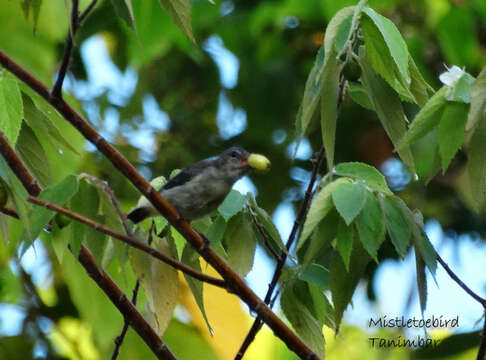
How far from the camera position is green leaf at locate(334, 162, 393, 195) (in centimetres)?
178

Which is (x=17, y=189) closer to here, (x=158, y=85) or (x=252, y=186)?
(x=252, y=186)

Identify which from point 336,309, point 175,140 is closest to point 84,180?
point 336,309

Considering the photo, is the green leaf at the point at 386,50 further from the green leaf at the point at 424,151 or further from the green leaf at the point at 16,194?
the green leaf at the point at 424,151

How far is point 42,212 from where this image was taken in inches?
64.8

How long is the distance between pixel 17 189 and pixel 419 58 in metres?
3.79

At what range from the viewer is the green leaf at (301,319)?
6.53 feet

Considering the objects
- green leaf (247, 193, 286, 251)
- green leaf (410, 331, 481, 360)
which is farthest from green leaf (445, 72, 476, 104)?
green leaf (410, 331, 481, 360)

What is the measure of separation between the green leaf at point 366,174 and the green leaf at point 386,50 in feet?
0.56

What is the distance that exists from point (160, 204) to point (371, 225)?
0.41 metres

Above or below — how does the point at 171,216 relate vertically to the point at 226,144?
above

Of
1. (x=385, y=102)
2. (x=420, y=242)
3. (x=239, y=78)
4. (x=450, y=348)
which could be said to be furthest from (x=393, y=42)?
(x=239, y=78)

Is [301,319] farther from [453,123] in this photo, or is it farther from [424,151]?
[424,151]

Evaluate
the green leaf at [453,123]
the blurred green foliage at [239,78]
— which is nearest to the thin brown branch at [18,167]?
the green leaf at [453,123]

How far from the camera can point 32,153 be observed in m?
1.93
